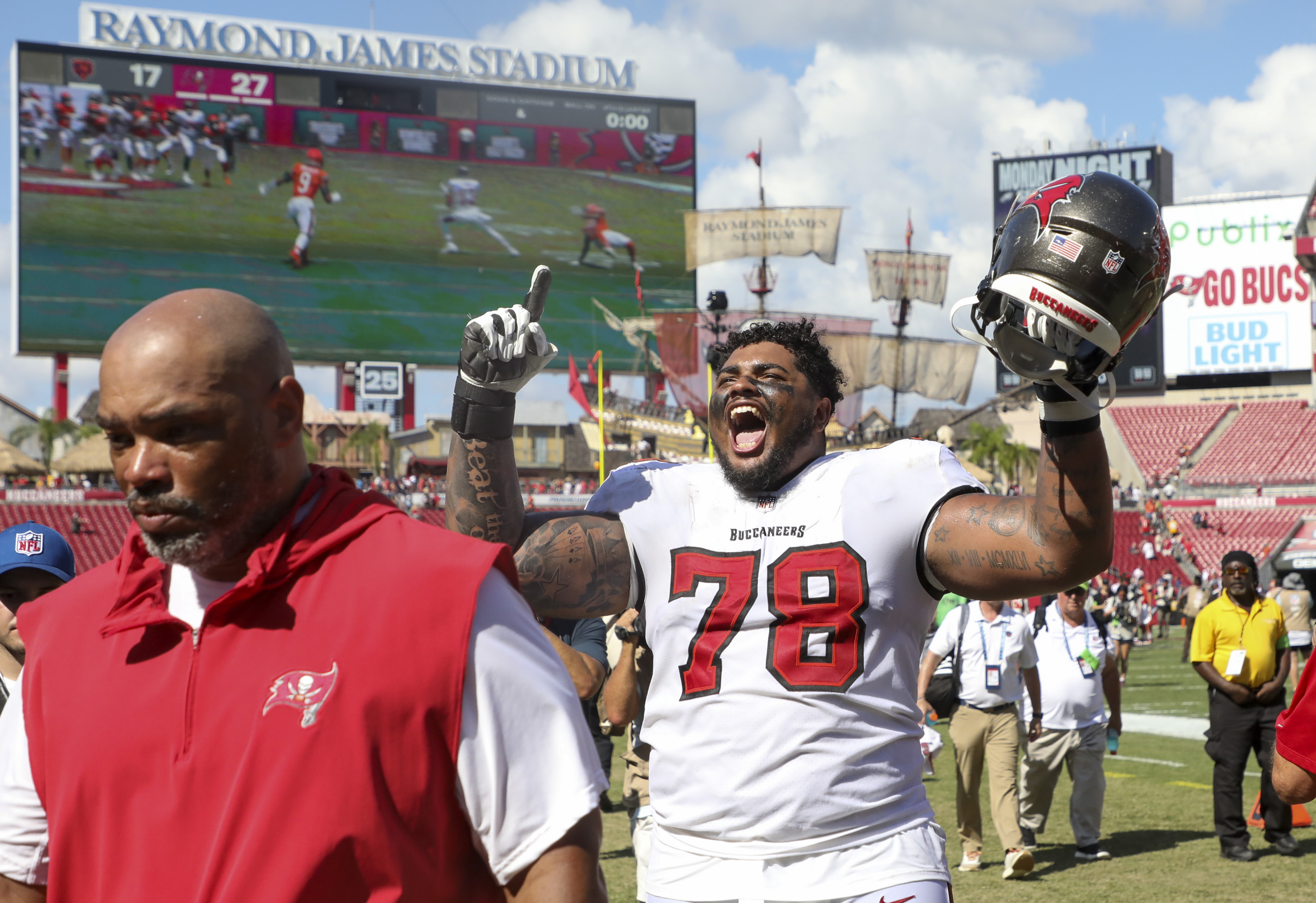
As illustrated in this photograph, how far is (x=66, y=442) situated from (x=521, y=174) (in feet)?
76.6

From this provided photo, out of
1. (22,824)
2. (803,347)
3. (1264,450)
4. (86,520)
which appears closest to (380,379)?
(86,520)

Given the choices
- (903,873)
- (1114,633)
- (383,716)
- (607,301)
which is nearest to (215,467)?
(383,716)

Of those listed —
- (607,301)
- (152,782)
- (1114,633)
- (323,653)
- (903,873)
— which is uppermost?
(607,301)

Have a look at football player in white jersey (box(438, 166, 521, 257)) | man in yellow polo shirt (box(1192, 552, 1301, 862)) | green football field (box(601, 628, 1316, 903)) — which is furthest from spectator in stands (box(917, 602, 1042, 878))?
football player in white jersey (box(438, 166, 521, 257))

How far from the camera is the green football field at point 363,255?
5172 centimetres

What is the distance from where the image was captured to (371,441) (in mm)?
62875

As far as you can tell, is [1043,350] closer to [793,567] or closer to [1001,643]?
[793,567]

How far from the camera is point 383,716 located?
5.44ft

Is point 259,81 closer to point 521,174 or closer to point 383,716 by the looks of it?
point 521,174

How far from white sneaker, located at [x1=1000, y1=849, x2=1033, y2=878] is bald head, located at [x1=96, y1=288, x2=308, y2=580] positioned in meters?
7.21

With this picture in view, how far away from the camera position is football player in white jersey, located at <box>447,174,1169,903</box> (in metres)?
2.80

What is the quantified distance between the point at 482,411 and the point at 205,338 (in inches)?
61.4

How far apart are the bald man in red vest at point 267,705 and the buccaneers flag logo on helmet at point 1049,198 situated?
1.44 m

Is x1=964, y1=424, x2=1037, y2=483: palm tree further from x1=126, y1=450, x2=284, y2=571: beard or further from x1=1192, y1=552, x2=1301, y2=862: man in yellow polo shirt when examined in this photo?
x1=126, y1=450, x2=284, y2=571: beard
